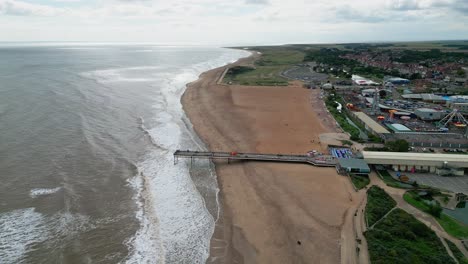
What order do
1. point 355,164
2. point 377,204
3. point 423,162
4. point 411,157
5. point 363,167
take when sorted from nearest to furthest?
point 377,204 < point 363,167 < point 355,164 < point 423,162 < point 411,157

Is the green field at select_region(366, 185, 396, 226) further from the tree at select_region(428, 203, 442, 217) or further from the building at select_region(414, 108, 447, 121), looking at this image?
the building at select_region(414, 108, 447, 121)

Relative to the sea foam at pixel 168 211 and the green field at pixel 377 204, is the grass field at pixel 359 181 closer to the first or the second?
the green field at pixel 377 204

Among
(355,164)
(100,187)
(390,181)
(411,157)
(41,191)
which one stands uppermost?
(411,157)

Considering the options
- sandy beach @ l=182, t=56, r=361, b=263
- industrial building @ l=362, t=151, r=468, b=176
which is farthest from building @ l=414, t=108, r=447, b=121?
industrial building @ l=362, t=151, r=468, b=176

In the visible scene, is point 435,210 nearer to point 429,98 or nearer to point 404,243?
point 404,243

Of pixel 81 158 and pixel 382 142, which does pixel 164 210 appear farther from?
pixel 382 142

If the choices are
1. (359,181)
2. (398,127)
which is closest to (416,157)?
(359,181)
